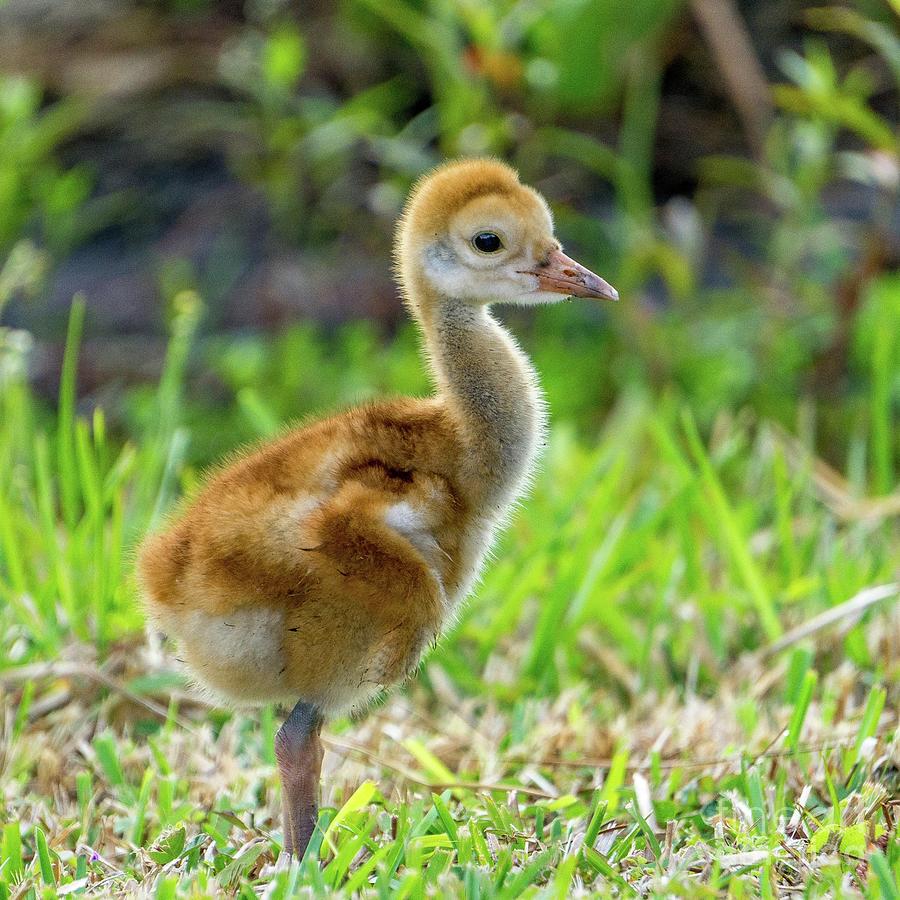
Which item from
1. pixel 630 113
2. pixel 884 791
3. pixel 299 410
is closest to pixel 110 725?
pixel 884 791

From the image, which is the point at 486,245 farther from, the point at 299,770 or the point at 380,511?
the point at 299,770

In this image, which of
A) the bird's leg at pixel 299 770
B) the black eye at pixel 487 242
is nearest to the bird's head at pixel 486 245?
the black eye at pixel 487 242

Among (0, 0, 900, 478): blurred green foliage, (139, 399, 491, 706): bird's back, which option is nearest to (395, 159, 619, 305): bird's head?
(139, 399, 491, 706): bird's back

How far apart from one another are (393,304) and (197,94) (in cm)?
162

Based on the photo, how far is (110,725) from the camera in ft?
10.2

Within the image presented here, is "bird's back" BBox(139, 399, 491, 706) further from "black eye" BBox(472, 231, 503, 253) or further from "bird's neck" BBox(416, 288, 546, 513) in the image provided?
"black eye" BBox(472, 231, 503, 253)

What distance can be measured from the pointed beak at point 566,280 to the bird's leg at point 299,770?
0.87 m

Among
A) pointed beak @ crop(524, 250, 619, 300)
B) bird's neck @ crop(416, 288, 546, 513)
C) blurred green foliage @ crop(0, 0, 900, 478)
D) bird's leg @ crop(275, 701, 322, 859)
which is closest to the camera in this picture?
bird's leg @ crop(275, 701, 322, 859)

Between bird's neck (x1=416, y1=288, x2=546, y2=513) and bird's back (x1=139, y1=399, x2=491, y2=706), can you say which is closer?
bird's back (x1=139, y1=399, x2=491, y2=706)

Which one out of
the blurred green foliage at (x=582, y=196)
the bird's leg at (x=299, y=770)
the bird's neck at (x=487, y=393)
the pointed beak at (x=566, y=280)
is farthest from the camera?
the blurred green foliage at (x=582, y=196)

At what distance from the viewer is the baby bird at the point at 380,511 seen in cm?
222

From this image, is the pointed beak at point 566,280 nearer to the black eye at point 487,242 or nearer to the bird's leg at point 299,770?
the black eye at point 487,242

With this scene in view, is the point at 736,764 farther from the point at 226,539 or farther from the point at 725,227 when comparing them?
the point at 725,227

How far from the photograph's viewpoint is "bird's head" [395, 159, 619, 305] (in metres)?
2.52
